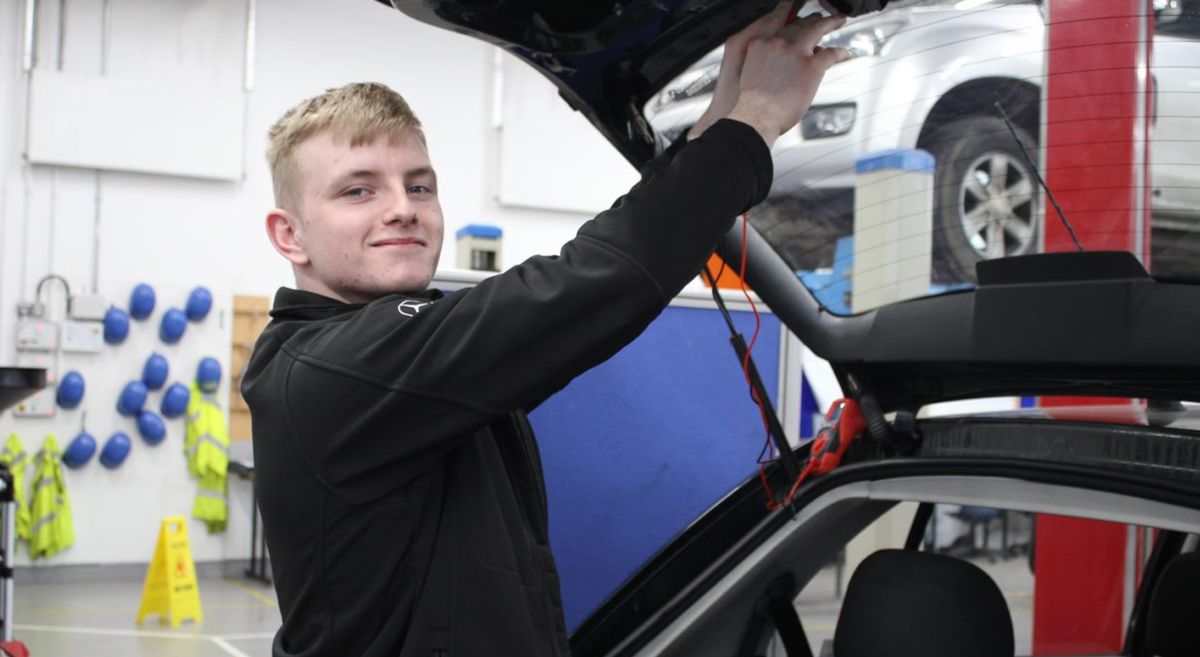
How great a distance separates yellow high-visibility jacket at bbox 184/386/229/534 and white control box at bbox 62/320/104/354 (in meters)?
0.90

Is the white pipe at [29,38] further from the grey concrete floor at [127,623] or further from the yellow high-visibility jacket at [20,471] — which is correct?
the grey concrete floor at [127,623]

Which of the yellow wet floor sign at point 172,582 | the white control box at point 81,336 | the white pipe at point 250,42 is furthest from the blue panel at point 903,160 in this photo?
the white pipe at point 250,42

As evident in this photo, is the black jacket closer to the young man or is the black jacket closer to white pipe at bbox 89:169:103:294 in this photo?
the young man

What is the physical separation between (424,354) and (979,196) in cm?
103

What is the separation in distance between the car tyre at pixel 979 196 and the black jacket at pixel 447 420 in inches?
25.7

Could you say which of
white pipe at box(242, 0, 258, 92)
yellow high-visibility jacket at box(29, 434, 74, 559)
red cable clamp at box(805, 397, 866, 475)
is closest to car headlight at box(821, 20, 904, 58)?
red cable clamp at box(805, 397, 866, 475)

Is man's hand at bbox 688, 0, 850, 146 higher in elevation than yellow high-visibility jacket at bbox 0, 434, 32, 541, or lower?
higher

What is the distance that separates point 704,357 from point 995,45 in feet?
5.82

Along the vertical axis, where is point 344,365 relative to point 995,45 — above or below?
below

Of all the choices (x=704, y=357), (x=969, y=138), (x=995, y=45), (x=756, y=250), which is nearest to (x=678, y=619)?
(x=756, y=250)

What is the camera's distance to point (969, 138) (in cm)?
182

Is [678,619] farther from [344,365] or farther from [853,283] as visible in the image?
[344,365]

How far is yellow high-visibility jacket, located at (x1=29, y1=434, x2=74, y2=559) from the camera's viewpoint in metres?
9.16

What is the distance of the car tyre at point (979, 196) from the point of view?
5.93ft
